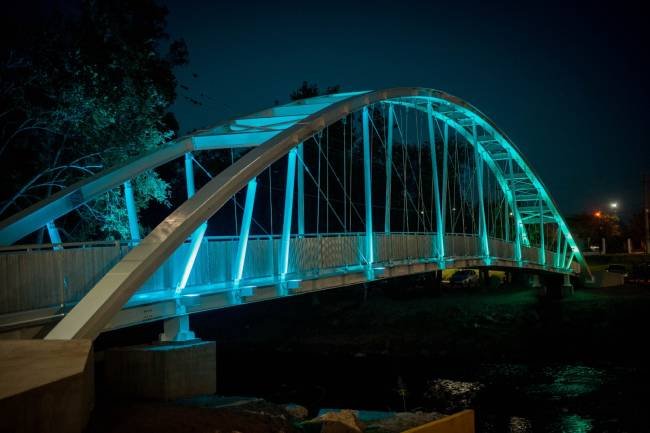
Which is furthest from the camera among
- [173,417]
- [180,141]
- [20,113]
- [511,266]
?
[511,266]

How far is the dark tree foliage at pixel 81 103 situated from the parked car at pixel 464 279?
3326cm

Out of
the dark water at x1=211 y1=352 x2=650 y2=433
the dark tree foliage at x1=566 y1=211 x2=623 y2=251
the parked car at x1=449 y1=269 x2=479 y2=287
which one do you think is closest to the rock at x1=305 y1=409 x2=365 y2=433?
the dark water at x1=211 y1=352 x2=650 y2=433

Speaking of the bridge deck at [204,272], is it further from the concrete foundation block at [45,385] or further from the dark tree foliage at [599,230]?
the dark tree foliage at [599,230]

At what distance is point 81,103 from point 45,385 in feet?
42.3

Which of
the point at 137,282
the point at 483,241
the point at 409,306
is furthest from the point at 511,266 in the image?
the point at 137,282

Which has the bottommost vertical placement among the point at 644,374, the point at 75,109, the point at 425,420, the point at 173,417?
the point at 644,374

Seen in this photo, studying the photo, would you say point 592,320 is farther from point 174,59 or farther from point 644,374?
point 174,59

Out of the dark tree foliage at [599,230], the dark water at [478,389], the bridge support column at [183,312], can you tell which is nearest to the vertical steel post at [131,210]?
the bridge support column at [183,312]

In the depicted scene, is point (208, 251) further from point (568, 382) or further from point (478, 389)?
point (568, 382)

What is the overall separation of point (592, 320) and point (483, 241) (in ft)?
32.0

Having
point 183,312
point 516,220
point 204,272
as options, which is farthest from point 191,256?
point 516,220

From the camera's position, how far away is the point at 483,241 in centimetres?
3256

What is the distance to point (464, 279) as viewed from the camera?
51.8 metres

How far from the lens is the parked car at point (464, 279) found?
51.2 metres
